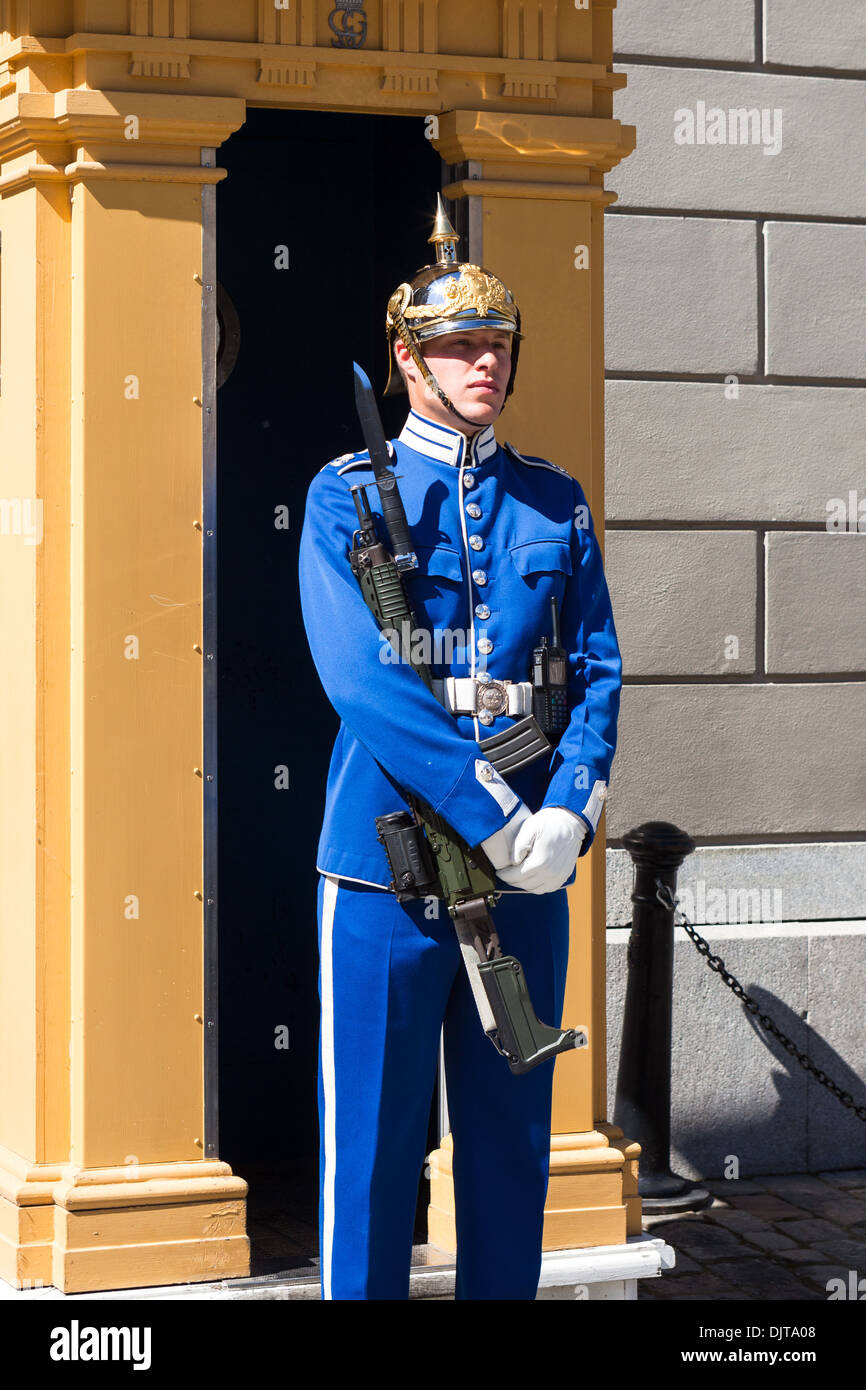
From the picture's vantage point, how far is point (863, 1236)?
4.99 meters

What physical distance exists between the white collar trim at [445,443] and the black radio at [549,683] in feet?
1.05

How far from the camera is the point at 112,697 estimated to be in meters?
3.70

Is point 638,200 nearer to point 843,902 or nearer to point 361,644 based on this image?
point 843,902

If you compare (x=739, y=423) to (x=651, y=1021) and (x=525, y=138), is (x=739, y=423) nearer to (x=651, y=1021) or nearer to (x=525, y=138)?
(x=651, y=1021)

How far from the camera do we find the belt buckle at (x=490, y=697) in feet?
10.4

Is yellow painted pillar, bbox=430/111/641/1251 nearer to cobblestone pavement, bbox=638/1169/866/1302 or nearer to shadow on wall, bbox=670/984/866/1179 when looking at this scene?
cobblestone pavement, bbox=638/1169/866/1302

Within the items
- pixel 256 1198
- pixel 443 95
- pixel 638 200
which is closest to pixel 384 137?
pixel 443 95

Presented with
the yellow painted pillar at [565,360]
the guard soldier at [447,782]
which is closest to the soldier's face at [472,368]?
the guard soldier at [447,782]

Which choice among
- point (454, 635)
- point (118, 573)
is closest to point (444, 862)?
point (454, 635)

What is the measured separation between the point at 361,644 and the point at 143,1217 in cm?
136

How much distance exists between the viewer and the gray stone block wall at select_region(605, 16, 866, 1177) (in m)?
5.61

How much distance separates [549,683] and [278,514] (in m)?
1.50

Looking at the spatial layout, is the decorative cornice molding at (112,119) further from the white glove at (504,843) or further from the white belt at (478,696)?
the white glove at (504,843)

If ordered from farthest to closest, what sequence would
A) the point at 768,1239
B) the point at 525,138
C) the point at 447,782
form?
the point at 768,1239
the point at 525,138
the point at 447,782
